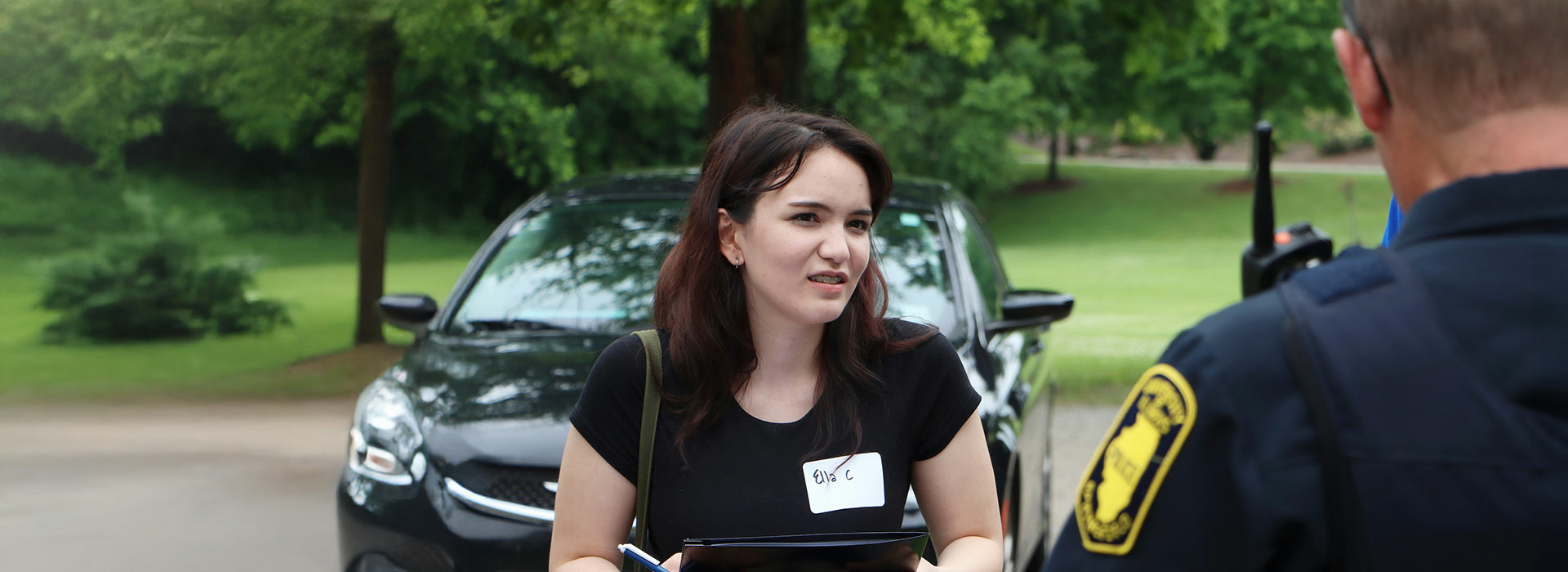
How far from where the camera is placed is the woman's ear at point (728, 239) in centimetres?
245

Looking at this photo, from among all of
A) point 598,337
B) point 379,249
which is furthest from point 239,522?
point 379,249

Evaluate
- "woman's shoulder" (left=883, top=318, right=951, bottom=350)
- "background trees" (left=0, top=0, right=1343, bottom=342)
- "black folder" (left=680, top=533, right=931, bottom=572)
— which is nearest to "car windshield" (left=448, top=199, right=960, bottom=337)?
"background trees" (left=0, top=0, right=1343, bottom=342)

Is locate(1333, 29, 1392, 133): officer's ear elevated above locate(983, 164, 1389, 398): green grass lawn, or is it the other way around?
locate(1333, 29, 1392, 133): officer's ear

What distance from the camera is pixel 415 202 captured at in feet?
127

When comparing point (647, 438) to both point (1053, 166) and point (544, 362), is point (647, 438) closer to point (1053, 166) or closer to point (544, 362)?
point (544, 362)

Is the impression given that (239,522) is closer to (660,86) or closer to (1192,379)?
(1192,379)

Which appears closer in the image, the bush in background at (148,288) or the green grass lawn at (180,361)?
the green grass lawn at (180,361)

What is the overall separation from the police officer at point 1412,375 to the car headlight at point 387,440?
2886mm

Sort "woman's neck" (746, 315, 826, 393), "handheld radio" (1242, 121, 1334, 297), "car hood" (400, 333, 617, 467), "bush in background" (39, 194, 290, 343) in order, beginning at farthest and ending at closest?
1. "bush in background" (39, 194, 290, 343)
2. "car hood" (400, 333, 617, 467)
3. "woman's neck" (746, 315, 826, 393)
4. "handheld radio" (1242, 121, 1334, 297)

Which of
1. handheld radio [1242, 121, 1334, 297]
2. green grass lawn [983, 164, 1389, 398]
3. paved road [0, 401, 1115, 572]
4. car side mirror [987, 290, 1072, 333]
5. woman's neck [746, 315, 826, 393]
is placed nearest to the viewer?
handheld radio [1242, 121, 1334, 297]

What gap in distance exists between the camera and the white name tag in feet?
7.50

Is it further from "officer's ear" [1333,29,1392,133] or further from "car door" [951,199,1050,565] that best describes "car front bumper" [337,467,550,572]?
"officer's ear" [1333,29,1392,133]

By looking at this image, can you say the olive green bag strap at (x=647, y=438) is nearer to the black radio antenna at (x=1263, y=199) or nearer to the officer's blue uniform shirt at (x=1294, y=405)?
the black radio antenna at (x=1263, y=199)

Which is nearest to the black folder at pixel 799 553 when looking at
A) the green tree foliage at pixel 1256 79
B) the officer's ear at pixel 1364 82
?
the officer's ear at pixel 1364 82
